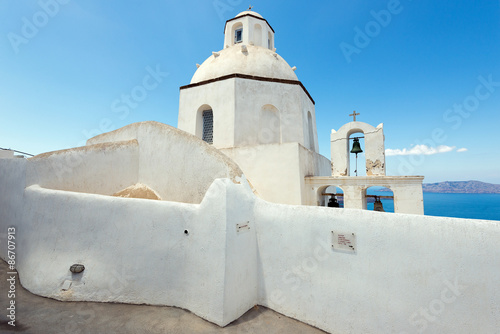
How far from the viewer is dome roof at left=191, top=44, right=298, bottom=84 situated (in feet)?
36.7

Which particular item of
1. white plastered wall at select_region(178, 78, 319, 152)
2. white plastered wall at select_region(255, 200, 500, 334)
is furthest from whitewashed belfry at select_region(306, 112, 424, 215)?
white plastered wall at select_region(255, 200, 500, 334)

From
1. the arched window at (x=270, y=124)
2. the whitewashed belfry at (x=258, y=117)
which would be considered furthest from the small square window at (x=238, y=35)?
the arched window at (x=270, y=124)

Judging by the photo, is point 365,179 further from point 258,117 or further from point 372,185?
point 258,117

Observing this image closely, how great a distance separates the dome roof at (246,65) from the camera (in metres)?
11.2

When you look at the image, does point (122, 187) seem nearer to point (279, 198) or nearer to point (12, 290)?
point (12, 290)

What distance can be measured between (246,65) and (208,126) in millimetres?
3731

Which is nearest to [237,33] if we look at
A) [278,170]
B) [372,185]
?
[278,170]

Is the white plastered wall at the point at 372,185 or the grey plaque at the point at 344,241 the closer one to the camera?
the grey plaque at the point at 344,241

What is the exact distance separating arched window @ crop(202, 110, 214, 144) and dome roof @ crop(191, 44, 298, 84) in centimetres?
205

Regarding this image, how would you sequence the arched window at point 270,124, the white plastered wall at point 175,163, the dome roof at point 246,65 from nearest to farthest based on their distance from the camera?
1. the white plastered wall at point 175,163
2. the arched window at point 270,124
3. the dome roof at point 246,65

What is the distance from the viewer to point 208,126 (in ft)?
36.8

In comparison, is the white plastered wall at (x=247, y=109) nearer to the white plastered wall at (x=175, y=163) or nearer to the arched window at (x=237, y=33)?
the white plastered wall at (x=175, y=163)

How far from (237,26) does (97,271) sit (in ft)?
49.4


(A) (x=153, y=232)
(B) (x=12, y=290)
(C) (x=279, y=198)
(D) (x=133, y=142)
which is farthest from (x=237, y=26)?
(B) (x=12, y=290)
